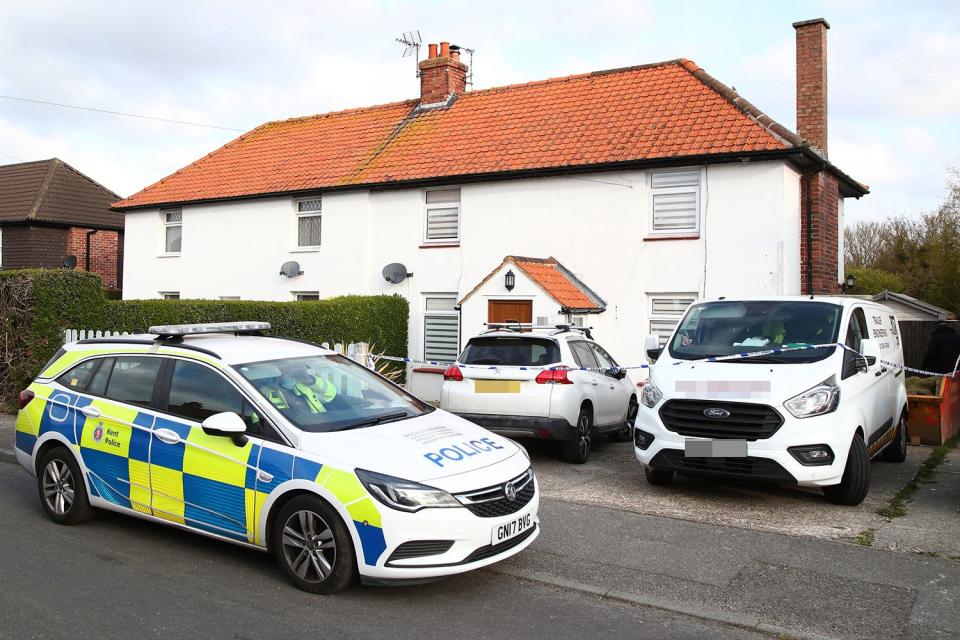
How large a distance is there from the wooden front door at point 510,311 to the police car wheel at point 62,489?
30.8 ft

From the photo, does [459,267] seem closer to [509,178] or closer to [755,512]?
[509,178]

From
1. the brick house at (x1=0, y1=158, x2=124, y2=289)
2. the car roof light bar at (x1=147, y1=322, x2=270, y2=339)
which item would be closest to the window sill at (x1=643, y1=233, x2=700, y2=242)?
the car roof light bar at (x1=147, y1=322, x2=270, y2=339)

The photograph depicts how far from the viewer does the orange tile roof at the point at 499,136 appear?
1593 cm

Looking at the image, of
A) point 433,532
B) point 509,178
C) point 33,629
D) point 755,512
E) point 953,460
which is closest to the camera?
point 33,629

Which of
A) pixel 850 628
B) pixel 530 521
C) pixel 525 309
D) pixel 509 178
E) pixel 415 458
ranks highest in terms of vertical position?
pixel 509 178

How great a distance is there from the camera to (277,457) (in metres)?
5.46

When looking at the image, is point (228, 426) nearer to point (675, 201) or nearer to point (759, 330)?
point (759, 330)

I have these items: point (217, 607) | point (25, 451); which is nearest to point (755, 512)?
point (217, 607)

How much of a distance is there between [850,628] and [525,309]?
10645mm

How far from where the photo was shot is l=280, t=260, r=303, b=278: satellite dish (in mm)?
20312

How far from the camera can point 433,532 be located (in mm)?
5074

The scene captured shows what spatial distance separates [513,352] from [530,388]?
57 cm

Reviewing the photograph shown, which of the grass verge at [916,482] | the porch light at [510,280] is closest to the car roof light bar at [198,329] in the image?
the grass verge at [916,482]

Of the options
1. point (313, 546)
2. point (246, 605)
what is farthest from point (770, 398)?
point (246, 605)
